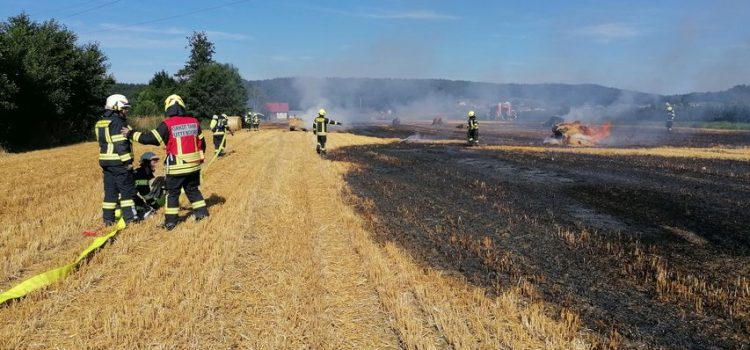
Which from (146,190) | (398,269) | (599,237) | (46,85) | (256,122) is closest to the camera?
(398,269)

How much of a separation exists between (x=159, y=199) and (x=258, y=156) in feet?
31.8

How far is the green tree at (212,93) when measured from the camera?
59344 mm

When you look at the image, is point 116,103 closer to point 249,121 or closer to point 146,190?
point 146,190

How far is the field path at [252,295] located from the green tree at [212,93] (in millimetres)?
54115

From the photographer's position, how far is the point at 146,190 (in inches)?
327

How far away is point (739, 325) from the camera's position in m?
3.97

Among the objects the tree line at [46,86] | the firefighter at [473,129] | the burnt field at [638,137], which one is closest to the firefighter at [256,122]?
the burnt field at [638,137]

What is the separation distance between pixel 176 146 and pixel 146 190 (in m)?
1.69

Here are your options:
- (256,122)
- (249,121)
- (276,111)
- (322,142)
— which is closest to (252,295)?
(322,142)

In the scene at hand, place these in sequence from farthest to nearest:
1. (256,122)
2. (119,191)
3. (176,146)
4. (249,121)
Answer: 1. (249,121)
2. (256,122)
3. (119,191)
4. (176,146)

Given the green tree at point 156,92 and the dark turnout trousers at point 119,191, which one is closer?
the dark turnout trousers at point 119,191

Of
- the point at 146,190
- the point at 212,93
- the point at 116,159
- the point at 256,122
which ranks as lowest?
the point at 146,190

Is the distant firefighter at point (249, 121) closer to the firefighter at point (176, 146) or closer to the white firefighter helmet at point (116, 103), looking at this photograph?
the white firefighter helmet at point (116, 103)

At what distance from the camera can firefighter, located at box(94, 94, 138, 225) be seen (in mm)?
7281
